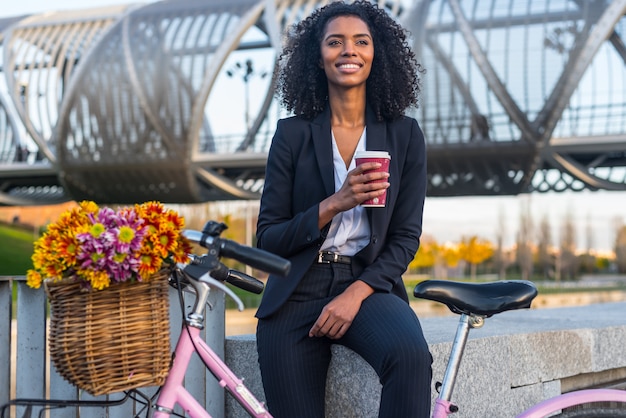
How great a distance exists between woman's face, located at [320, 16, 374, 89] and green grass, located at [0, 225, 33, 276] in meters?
37.7

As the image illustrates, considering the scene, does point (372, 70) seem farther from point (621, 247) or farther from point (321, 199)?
point (621, 247)

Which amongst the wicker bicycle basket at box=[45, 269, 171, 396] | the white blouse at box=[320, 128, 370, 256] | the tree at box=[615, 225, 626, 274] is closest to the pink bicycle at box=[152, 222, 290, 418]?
the wicker bicycle basket at box=[45, 269, 171, 396]

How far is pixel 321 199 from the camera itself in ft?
9.02

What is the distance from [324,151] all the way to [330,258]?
0.32 m

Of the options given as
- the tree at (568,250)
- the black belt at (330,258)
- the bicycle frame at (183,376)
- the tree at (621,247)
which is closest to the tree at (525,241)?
the tree at (568,250)

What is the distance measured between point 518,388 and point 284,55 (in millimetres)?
1829

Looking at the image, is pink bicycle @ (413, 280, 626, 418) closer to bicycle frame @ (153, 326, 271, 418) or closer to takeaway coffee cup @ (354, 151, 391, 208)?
takeaway coffee cup @ (354, 151, 391, 208)

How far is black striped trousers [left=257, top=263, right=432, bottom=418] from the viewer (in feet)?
8.02

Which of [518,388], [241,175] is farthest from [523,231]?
[518,388]

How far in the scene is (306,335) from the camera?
2.69 metres

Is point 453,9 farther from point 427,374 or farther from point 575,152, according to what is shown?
point 427,374

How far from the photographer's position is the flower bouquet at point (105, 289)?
6.23 ft

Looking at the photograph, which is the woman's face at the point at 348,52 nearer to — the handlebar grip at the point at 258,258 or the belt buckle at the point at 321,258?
the belt buckle at the point at 321,258

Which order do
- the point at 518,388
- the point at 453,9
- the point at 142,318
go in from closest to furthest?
the point at 142,318
the point at 518,388
the point at 453,9
